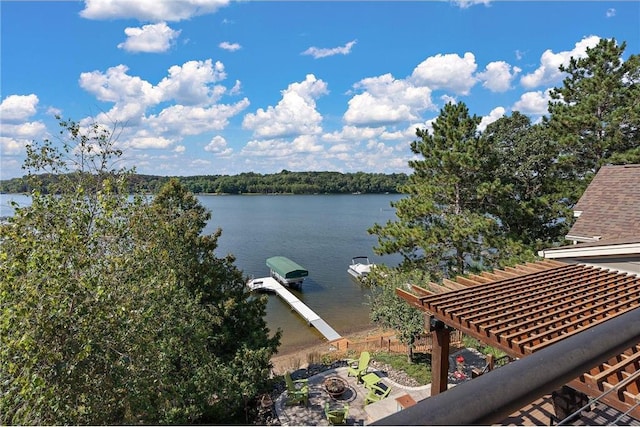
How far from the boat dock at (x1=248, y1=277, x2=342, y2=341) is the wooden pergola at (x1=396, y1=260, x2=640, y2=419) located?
12.3m

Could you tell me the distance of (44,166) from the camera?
6.21m

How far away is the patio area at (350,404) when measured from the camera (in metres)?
9.91

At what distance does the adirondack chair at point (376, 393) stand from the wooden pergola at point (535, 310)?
5183mm

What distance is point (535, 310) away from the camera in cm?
512

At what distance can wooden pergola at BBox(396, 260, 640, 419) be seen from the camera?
3705 mm

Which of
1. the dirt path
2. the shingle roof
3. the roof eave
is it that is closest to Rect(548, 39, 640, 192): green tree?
the shingle roof

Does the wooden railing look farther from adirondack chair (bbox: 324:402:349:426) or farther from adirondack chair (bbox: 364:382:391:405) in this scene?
adirondack chair (bbox: 324:402:349:426)

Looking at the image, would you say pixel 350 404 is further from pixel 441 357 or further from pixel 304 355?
pixel 441 357

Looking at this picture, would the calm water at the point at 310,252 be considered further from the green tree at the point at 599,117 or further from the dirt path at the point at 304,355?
the green tree at the point at 599,117

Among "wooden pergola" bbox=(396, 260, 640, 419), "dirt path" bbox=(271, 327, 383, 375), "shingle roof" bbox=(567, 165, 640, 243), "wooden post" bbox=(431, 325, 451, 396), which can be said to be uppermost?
"shingle roof" bbox=(567, 165, 640, 243)

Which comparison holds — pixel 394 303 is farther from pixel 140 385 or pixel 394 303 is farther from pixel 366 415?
pixel 140 385

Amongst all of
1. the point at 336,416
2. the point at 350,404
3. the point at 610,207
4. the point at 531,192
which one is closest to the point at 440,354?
the point at 336,416

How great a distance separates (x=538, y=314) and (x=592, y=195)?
7966mm

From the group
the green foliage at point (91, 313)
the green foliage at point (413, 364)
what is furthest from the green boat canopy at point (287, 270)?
the green foliage at point (91, 313)
